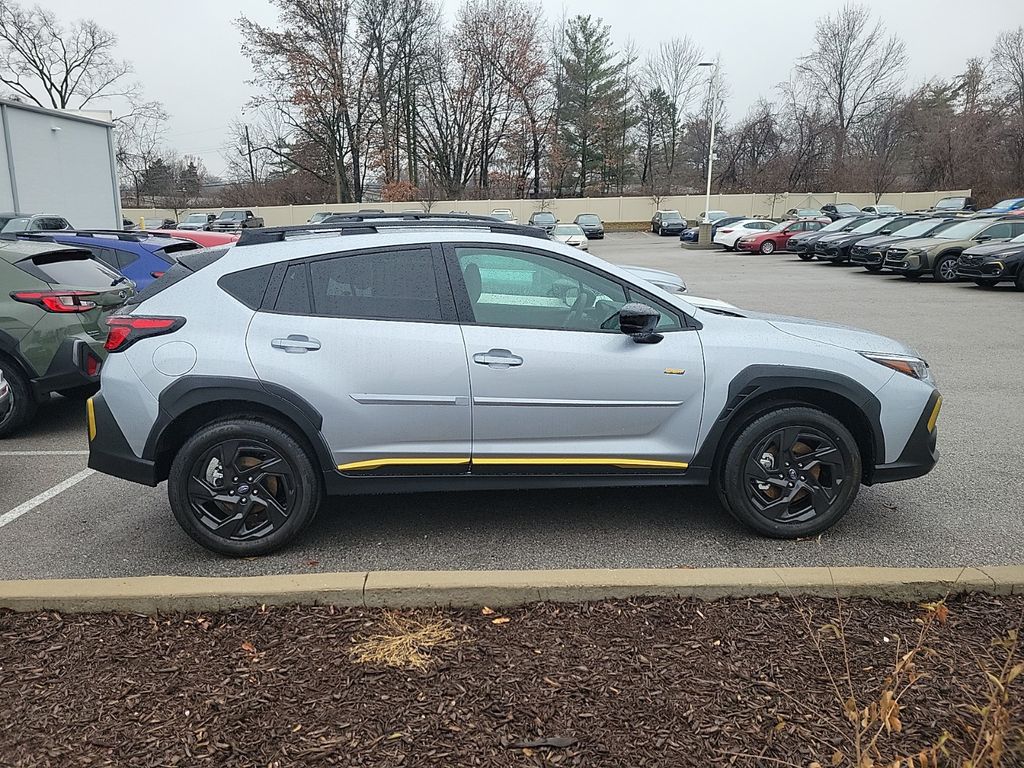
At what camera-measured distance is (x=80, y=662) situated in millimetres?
2656

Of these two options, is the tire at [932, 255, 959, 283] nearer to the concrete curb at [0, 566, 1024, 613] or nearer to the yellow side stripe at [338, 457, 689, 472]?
the yellow side stripe at [338, 457, 689, 472]

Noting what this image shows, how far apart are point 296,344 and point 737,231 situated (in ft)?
104

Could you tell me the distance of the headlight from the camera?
4.04 meters

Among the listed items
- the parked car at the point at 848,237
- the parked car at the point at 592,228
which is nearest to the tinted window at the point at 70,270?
the parked car at the point at 848,237

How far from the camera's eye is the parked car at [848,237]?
23.7 m

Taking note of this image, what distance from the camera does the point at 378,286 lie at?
396 cm

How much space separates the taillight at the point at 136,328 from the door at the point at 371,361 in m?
0.44

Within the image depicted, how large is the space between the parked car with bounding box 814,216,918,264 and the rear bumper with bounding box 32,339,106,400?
2217cm

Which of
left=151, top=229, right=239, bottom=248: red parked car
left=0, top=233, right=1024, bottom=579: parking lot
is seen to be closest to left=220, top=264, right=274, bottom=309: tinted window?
left=0, top=233, right=1024, bottom=579: parking lot

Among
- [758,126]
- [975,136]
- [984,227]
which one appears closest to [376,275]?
[984,227]

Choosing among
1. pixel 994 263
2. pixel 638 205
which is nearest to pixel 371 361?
pixel 994 263

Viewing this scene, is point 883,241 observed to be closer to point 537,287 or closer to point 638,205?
point 537,287

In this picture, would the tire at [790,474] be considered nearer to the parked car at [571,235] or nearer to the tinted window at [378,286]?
the tinted window at [378,286]

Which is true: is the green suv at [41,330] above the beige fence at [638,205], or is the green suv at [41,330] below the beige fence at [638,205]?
below
